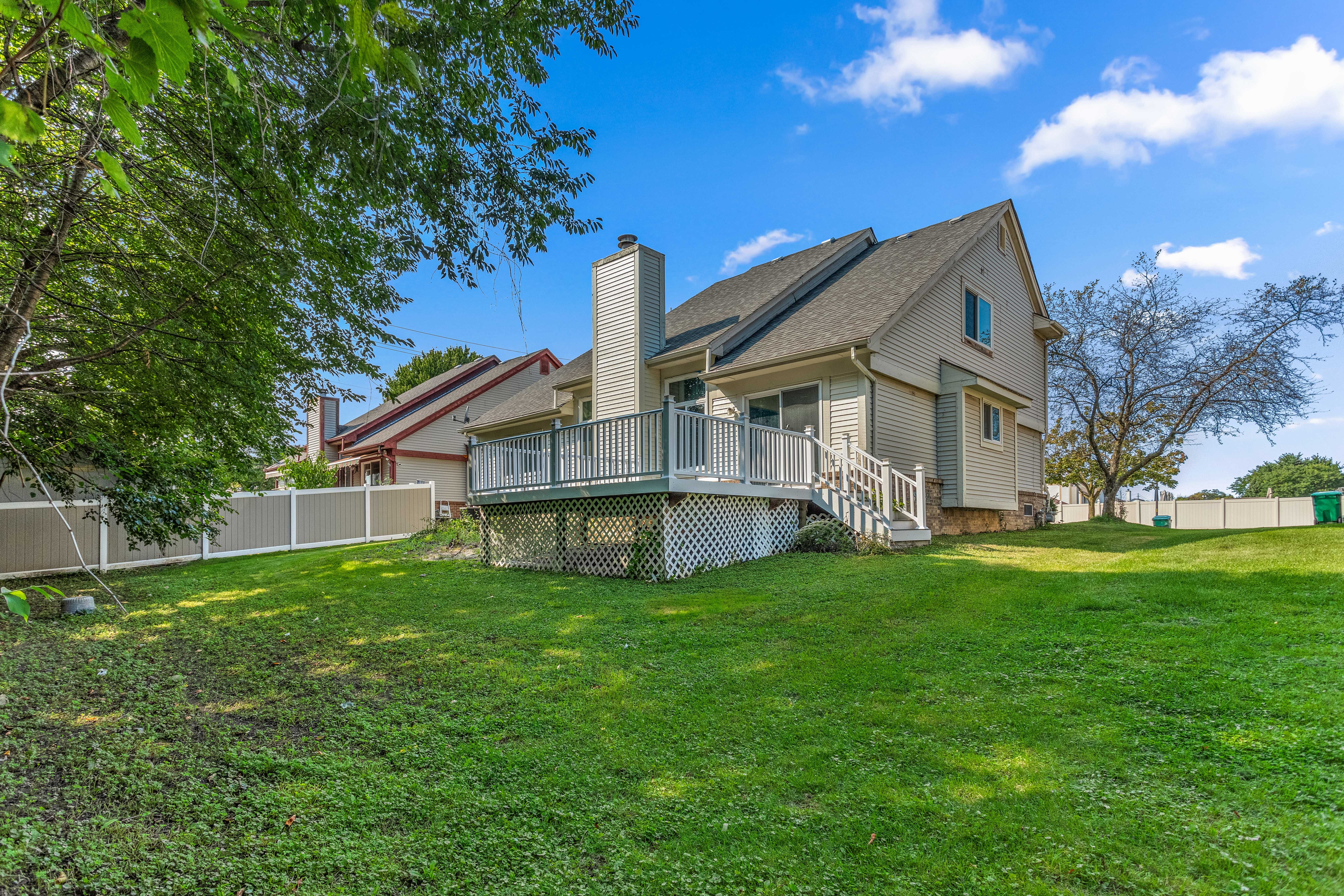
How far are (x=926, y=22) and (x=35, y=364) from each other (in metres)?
12.3

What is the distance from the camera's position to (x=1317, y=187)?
40.8ft

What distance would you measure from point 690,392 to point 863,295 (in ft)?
13.6

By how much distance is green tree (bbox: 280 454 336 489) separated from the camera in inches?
805

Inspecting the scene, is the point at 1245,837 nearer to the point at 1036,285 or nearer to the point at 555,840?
the point at 555,840

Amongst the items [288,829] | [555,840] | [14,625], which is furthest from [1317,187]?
[14,625]

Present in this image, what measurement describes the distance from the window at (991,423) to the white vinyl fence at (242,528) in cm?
1414

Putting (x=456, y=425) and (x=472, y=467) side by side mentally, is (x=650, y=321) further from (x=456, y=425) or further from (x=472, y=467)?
(x=456, y=425)

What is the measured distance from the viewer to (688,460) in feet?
28.7

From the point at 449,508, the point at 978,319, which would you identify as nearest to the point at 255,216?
the point at 978,319

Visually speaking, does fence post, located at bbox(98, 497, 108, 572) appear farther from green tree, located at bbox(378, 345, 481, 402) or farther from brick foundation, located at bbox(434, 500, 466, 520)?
green tree, located at bbox(378, 345, 481, 402)

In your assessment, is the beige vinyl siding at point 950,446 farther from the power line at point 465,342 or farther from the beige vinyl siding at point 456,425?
the beige vinyl siding at point 456,425

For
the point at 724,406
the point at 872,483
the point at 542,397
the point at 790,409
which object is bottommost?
the point at 872,483

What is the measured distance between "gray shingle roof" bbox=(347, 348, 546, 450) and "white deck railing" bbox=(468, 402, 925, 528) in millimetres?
13752

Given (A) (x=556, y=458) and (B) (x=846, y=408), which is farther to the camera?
(B) (x=846, y=408)
